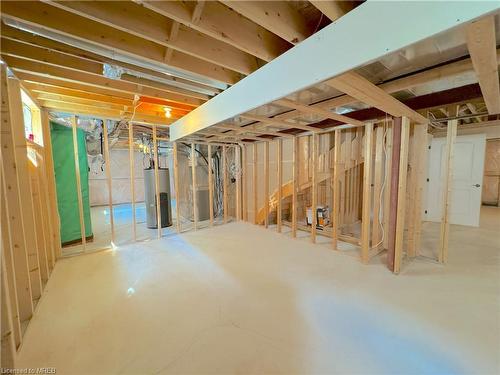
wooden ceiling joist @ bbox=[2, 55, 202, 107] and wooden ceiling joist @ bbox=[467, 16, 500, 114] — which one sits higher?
wooden ceiling joist @ bbox=[2, 55, 202, 107]

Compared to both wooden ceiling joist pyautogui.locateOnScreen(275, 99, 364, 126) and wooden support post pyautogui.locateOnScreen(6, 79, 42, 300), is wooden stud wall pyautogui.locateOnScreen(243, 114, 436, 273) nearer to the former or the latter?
wooden ceiling joist pyautogui.locateOnScreen(275, 99, 364, 126)

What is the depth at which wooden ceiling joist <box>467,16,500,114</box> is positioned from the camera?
90 centimetres

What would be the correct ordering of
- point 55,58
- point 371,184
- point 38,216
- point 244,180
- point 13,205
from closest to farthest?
point 13,205 < point 55,58 < point 38,216 < point 371,184 < point 244,180

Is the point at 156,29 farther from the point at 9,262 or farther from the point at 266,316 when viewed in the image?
the point at 266,316

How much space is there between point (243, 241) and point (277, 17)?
124 inches

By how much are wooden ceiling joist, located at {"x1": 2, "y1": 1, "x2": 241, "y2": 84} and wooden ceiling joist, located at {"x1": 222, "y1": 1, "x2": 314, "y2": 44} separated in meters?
0.85

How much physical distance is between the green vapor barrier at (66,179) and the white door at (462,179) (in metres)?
7.14

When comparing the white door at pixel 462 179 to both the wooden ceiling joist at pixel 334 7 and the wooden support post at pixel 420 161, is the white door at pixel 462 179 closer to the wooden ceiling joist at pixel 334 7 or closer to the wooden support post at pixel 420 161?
the wooden support post at pixel 420 161

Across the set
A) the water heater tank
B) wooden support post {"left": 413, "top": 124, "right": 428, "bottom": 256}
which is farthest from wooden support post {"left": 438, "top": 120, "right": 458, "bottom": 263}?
the water heater tank

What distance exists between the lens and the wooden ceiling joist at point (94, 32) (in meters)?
1.22

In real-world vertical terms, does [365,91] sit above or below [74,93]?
below

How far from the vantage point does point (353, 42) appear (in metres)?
1.02

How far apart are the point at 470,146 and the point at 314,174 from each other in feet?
12.6

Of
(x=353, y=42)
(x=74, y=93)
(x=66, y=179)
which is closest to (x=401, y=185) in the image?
(x=353, y=42)
